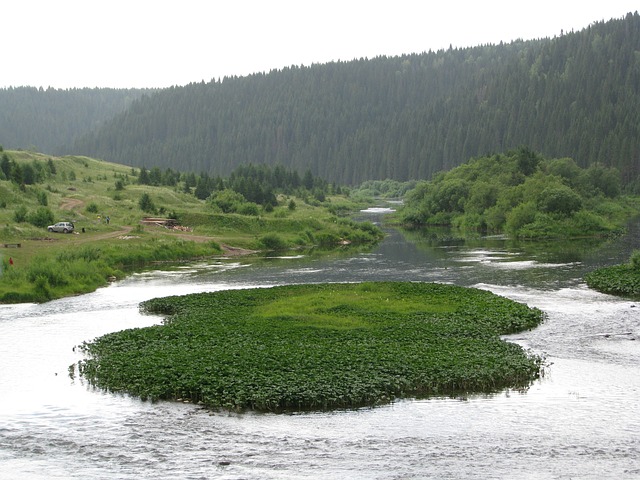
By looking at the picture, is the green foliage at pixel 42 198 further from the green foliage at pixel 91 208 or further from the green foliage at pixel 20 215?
the green foliage at pixel 20 215

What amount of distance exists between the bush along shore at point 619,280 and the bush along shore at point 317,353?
1298cm

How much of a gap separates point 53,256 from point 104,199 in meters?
61.7

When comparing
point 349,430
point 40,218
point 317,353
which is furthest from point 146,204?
point 349,430

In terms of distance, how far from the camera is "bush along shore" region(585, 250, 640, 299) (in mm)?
63028

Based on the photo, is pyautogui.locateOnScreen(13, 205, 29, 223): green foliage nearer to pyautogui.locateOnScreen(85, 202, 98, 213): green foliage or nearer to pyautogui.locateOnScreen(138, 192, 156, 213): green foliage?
pyautogui.locateOnScreen(85, 202, 98, 213): green foliage

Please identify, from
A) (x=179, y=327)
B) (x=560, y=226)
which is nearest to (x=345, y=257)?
(x=560, y=226)

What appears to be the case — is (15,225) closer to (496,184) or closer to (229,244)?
(229,244)

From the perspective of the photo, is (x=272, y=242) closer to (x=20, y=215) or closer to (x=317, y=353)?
(x=20, y=215)

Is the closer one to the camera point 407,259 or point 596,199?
point 407,259

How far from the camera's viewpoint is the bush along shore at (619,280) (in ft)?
207

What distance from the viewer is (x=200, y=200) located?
537 feet

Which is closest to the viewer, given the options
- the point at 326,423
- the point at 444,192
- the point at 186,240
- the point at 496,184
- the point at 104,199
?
the point at 326,423

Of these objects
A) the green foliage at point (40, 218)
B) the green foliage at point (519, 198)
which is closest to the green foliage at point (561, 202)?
the green foliage at point (519, 198)

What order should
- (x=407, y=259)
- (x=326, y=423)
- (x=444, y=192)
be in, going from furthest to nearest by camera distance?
1. (x=444, y=192)
2. (x=407, y=259)
3. (x=326, y=423)
